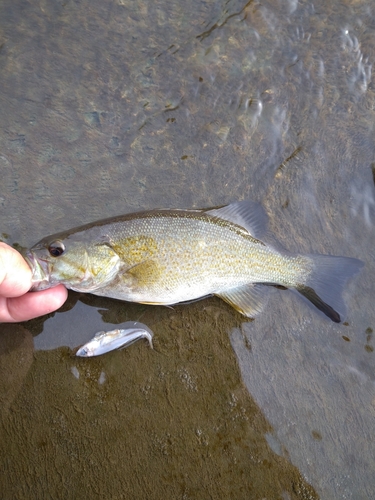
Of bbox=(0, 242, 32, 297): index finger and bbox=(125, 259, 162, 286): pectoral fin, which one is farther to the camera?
bbox=(125, 259, 162, 286): pectoral fin

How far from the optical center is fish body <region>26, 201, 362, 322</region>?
3.43 meters

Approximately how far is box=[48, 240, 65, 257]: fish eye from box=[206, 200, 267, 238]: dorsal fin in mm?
1369

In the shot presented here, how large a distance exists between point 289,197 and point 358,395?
6.54ft

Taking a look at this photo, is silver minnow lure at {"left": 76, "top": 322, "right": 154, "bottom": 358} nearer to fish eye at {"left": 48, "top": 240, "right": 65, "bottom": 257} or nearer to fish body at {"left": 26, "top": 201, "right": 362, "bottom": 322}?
fish body at {"left": 26, "top": 201, "right": 362, "bottom": 322}

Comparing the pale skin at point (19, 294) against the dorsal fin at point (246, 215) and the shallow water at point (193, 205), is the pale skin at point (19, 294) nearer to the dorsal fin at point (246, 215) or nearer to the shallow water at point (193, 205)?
the shallow water at point (193, 205)

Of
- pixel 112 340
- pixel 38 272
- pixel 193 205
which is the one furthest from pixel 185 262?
pixel 38 272

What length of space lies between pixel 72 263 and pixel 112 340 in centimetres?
79

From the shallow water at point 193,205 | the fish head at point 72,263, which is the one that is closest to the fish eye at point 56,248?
the fish head at point 72,263

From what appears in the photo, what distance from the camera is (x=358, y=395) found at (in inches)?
147

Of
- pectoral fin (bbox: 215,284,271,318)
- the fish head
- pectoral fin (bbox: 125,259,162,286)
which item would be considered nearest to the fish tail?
pectoral fin (bbox: 215,284,271,318)

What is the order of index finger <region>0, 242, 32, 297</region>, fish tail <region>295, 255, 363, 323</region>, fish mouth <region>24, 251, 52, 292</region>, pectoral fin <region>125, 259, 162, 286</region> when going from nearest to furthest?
index finger <region>0, 242, 32, 297</region> → fish mouth <region>24, 251, 52, 292</region> → pectoral fin <region>125, 259, 162, 286</region> → fish tail <region>295, 255, 363, 323</region>

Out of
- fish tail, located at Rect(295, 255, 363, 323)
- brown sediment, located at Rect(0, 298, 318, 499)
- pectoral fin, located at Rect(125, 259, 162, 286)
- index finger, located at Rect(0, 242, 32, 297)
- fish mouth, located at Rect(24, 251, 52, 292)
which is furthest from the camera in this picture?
fish tail, located at Rect(295, 255, 363, 323)

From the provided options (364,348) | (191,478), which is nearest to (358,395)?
(364,348)

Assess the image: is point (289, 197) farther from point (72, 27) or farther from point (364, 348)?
point (72, 27)
